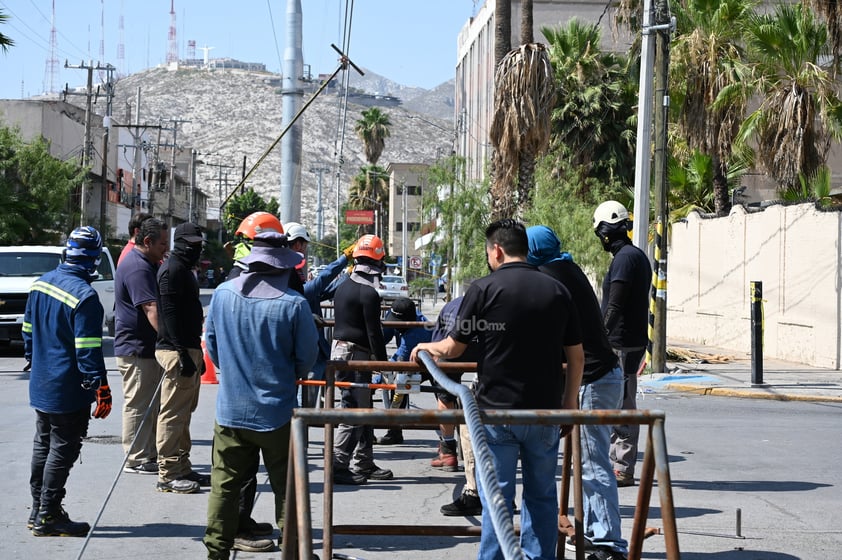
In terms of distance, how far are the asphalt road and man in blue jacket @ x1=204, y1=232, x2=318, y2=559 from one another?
92cm

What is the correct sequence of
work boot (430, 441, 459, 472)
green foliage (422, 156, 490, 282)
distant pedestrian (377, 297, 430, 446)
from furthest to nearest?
green foliage (422, 156, 490, 282)
distant pedestrian (377, 297, 430, 446)
work boot (430, 441, 459, 472)

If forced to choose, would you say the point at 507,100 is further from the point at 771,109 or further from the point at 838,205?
the point at 838,205

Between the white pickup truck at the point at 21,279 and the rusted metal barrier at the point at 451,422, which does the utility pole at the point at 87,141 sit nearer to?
the white pickup truck at the point at 21,279

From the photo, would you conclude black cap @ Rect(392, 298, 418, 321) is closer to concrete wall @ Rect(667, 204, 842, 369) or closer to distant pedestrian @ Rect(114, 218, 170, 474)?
distant pedestrian @ Rect(114, 218, 170, 474)

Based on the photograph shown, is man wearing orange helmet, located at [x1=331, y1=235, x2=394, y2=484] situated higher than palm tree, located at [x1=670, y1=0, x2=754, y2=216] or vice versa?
palm tree, located at [x1=670, y1=0, x2=754, y2=216]

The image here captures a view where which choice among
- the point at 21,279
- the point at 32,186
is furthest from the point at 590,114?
the point at 21,279

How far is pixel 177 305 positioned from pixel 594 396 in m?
3.46

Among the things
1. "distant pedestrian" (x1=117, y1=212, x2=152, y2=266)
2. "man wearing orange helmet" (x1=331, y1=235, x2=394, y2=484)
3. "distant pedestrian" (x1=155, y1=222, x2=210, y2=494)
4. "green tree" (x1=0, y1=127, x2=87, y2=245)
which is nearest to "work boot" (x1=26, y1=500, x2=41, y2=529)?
"distant pedestrian" (x1=155, y1=222, x2=210, y2=494)

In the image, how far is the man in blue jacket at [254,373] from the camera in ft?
18.4

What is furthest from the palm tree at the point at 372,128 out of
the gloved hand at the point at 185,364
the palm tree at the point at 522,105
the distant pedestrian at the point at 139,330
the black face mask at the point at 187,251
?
the gloved hand at the point at 185,364

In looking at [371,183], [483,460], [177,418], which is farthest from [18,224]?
[371,183]

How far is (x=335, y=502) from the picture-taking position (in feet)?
25.7

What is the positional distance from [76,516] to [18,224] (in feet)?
101

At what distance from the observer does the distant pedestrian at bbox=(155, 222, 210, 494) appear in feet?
26.7
